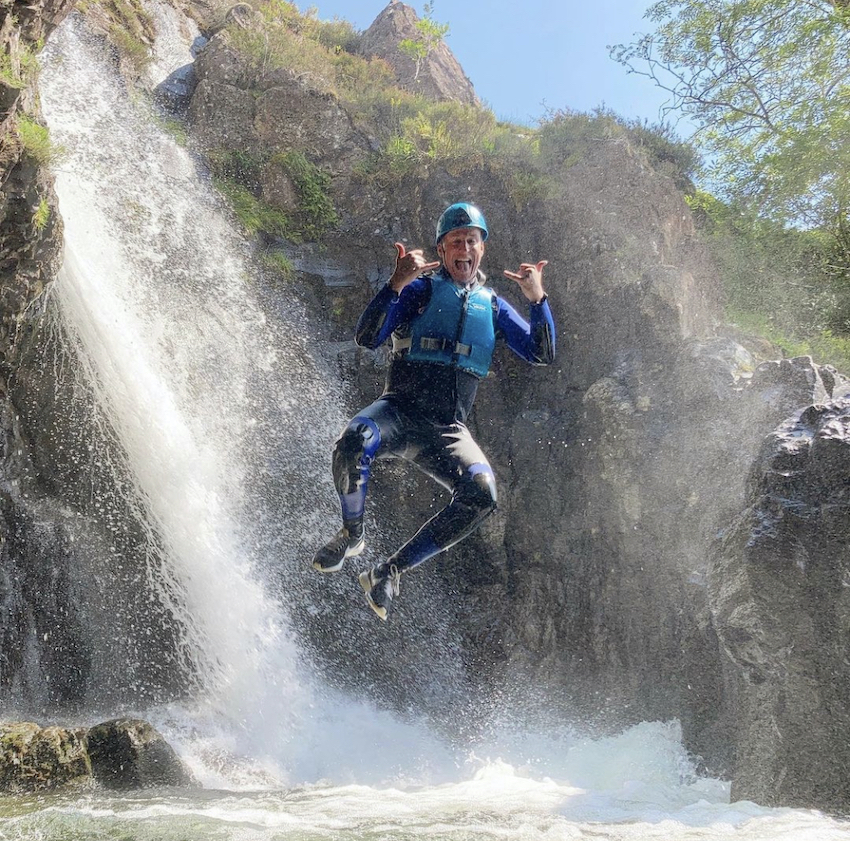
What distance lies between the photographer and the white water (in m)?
5.54

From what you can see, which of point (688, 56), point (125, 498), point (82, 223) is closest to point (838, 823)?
point (125, 498)

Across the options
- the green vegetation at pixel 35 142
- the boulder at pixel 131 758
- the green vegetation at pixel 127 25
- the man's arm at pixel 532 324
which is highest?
the green vegetation at pixel 127 25

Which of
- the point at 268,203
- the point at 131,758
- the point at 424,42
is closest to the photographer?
the point at 131,758

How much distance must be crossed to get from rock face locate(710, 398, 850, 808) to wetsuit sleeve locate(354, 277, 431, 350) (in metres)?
3.11

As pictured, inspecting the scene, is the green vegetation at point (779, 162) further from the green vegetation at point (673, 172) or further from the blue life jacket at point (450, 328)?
the blue life jacket at point (450, 328)

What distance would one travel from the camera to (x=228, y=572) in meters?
9.21

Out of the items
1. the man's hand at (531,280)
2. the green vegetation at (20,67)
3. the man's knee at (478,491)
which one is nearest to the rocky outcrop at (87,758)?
the man's knee at (478,491)

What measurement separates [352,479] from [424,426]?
59 centimetres

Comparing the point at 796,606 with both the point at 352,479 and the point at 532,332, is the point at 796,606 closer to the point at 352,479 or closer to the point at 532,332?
the point at 532,332

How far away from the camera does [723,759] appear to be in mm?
7797

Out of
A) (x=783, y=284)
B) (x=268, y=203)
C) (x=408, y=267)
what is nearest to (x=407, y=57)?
(x=268, y=203)

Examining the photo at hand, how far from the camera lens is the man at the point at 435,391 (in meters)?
4.76

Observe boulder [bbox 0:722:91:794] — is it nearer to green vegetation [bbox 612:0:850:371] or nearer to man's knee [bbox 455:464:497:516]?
man's knee [bbox 455:464:497:516]

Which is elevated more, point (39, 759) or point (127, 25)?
point (127, 25)
